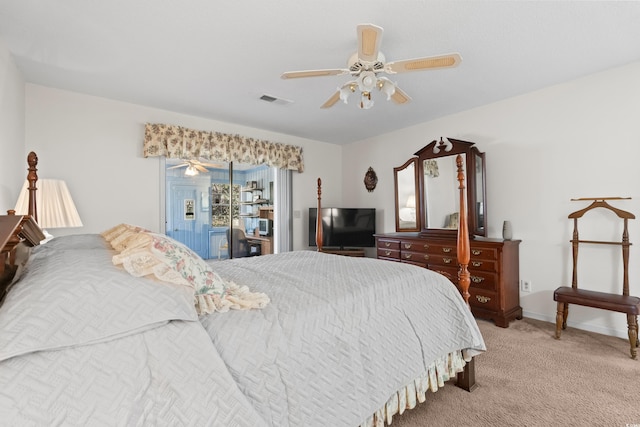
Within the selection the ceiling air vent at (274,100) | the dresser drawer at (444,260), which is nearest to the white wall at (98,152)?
the ceiling air vent at (274,100)

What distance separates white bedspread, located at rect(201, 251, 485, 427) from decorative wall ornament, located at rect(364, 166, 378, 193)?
127 inches

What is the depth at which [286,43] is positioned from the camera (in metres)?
2.29

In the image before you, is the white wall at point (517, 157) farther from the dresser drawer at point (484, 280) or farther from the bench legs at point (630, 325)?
the dresser drawer at point (484, 280)

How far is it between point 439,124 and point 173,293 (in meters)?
4.09

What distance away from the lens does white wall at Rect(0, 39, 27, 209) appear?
225 cm

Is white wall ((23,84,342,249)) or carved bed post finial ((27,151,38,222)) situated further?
white wall ((23,84,342,249))

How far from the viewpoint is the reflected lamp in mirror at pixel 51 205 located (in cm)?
242

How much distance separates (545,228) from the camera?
3.29 meters

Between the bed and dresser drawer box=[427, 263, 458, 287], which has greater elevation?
the bed

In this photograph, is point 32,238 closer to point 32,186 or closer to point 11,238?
point 11,238

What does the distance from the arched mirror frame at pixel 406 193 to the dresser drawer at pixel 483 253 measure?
2.77 ft

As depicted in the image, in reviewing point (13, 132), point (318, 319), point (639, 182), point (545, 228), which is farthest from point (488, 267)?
point (13, 132)

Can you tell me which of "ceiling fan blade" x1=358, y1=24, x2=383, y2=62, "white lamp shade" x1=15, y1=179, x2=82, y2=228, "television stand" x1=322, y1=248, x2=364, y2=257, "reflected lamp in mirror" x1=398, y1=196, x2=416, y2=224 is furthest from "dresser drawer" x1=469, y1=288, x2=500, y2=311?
"white lamp shade" x1=15, y1=179, x2=82, y2=228

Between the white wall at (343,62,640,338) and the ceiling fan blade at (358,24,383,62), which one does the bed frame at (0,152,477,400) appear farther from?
the white wall at (343,62,640,338)
